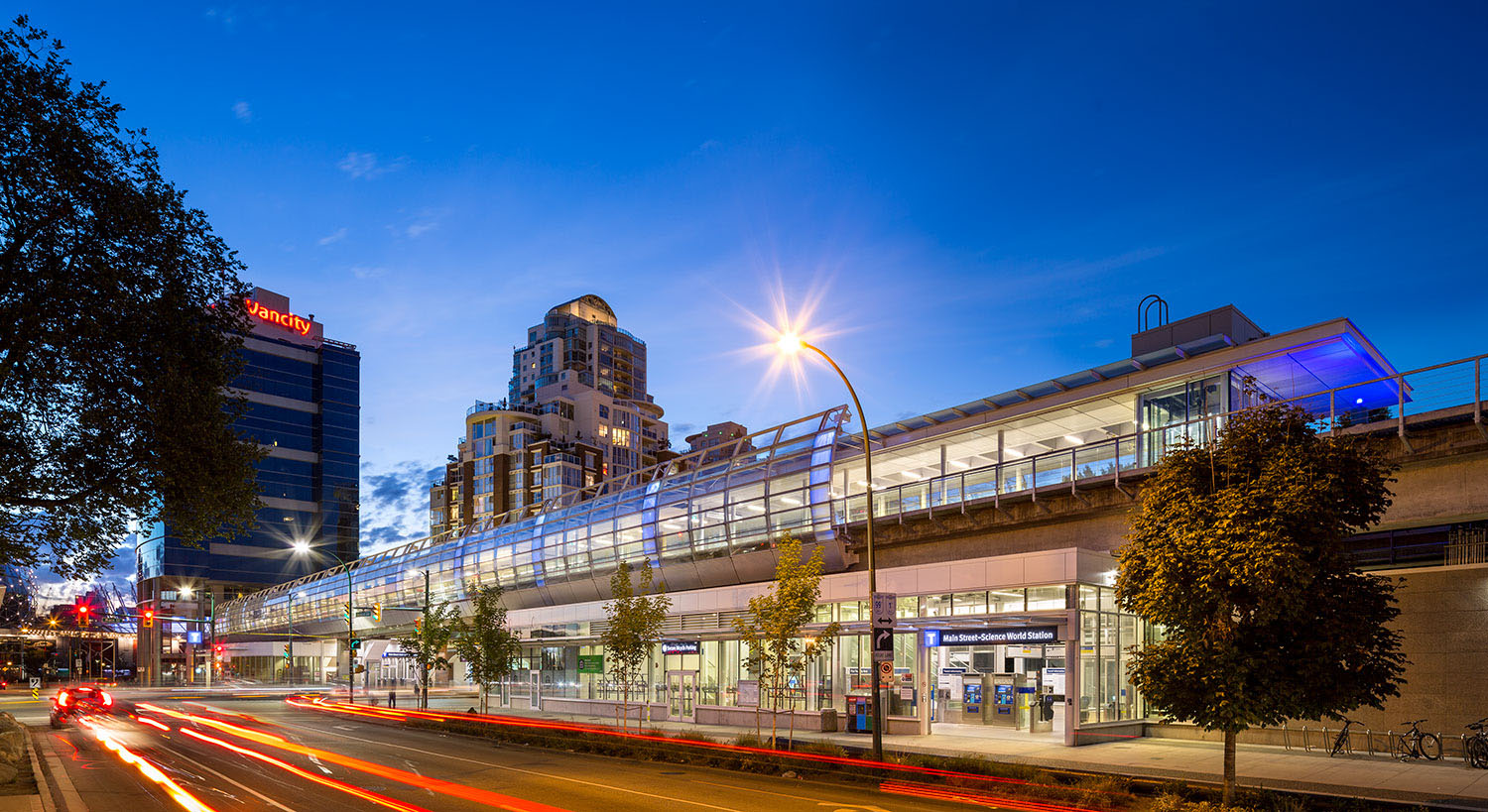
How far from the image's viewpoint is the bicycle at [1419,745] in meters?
24.1

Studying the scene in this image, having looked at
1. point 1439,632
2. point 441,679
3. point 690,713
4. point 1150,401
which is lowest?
point 441,679

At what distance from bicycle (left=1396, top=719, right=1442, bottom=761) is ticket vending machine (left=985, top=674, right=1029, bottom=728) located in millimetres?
12354

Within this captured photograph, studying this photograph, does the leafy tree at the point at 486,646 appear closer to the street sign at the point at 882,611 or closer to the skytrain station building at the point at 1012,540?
the skytrain station building at the point at 1012,540

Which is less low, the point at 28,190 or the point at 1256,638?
the point at 28,190

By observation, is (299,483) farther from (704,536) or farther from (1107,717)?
(1107,717)

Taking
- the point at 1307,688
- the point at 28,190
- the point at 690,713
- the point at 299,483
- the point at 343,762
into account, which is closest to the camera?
the point at 28,190

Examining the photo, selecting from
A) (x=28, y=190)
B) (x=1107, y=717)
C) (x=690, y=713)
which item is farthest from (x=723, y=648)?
(x=28, y=190)

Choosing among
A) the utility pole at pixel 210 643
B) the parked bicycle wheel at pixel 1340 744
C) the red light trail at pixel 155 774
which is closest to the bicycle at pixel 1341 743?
the parked bicycle wheel at pixel 1340 744

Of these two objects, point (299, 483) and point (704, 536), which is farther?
point (299, 483)

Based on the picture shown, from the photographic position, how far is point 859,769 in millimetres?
23359

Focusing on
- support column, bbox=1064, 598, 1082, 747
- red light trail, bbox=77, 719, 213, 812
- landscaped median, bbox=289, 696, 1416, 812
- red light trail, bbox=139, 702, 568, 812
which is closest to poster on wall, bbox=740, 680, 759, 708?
landscaped median, bbox=289, 696, 1416, 812

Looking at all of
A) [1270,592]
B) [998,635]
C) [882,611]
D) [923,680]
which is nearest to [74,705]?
[923,680]

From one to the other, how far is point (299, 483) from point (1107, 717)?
508 feet

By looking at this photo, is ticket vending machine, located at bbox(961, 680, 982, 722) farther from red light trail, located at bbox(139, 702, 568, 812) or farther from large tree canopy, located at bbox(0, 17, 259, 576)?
large tree canopy, located at bbox(0, 17, 259, 576)
